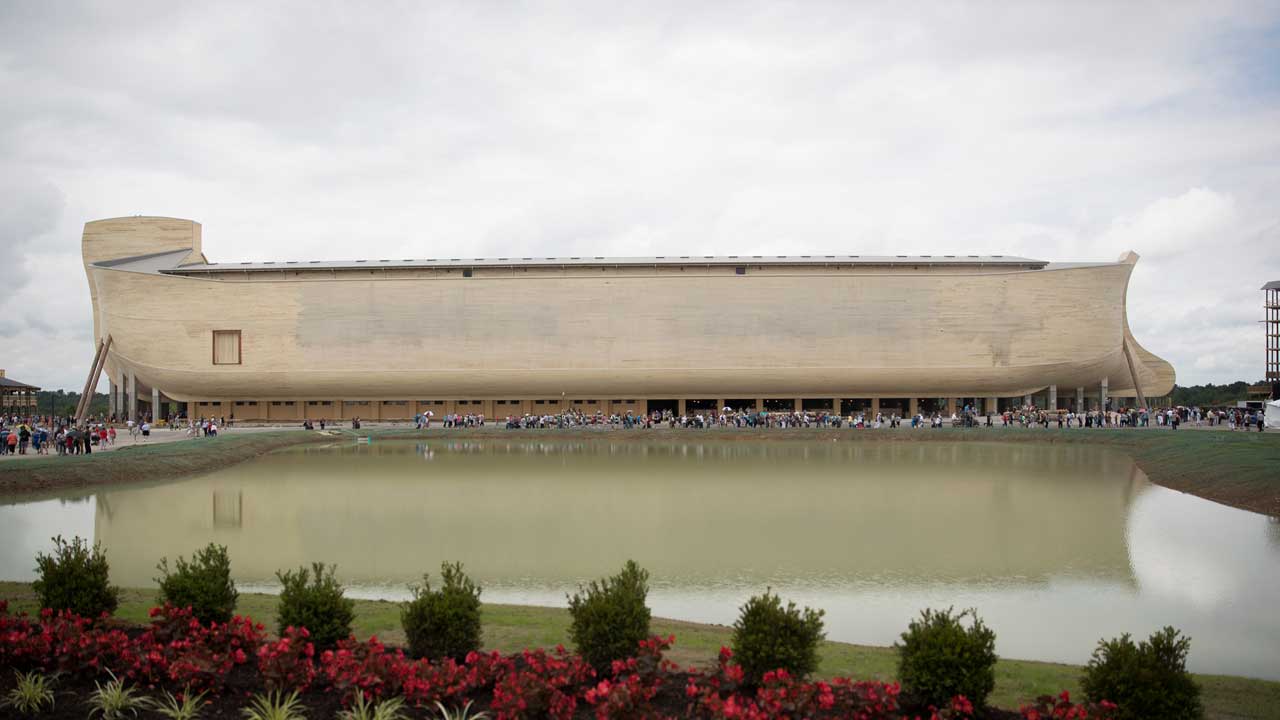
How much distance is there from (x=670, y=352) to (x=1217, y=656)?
42773 mm

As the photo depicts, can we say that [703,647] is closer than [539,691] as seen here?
No

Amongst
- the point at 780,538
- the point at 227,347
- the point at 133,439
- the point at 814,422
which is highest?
the point at 227,347

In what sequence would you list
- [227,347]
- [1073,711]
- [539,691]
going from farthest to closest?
1. [227,347]
2. [539,691]
3. [1073,711]

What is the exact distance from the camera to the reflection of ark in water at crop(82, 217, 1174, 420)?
164 feet

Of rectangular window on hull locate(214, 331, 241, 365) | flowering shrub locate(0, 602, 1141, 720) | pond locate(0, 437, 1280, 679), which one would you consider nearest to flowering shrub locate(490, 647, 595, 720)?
Result: flowering shrub locate(0, 602, 1141, 720)

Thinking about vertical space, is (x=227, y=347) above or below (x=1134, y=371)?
above

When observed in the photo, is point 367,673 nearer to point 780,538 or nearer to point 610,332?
point 780,538

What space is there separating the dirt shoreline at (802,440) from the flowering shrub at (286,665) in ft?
57.6

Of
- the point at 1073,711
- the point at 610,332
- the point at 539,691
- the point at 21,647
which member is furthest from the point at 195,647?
the point at 610,332

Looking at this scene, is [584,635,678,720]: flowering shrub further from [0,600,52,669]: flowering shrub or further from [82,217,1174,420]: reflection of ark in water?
[82,217,1174,420]: reflection of ark in water

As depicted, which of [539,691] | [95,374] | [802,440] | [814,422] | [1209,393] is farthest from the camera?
[1209,393]

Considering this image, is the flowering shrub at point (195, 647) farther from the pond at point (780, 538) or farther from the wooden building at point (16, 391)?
the wooden building at point (16, 391)

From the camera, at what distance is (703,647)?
7.57 meters

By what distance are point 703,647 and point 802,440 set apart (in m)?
29.7
